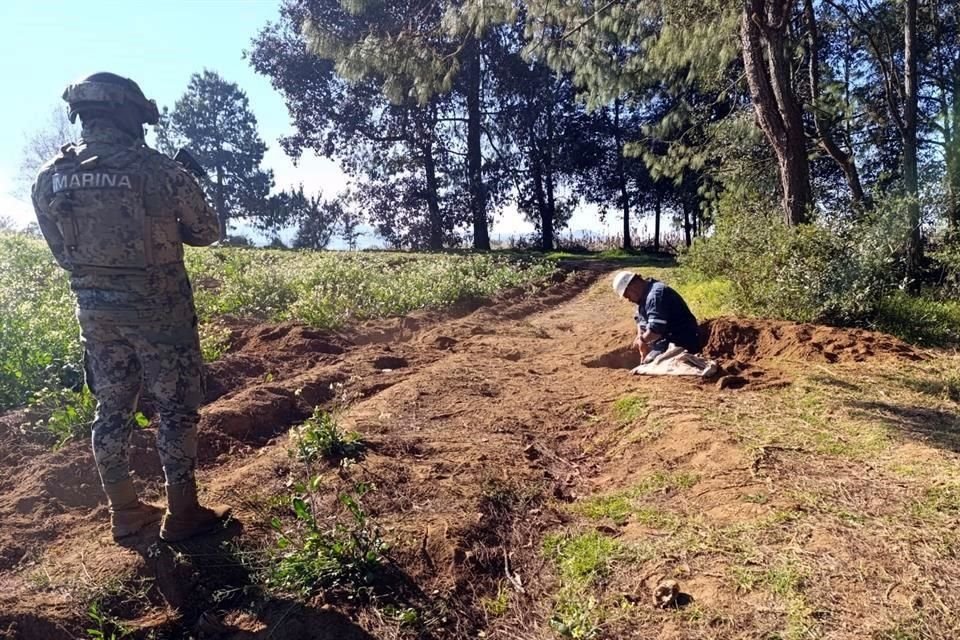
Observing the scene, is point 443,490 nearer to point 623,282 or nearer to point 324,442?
point 324,442

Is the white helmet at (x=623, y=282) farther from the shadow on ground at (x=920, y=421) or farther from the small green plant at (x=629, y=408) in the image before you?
the shadow on ground at (x=920, y=421)

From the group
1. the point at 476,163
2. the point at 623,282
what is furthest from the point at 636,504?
the point at 476,163

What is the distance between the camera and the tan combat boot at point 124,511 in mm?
2834

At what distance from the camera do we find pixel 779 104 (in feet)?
22.6

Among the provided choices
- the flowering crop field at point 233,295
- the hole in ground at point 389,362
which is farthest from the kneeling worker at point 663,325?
the flowering crop field at point 233,295

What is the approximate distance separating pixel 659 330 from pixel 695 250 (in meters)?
5.37

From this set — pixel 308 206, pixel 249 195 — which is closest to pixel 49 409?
pixel 308 206

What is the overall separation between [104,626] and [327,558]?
0.85m

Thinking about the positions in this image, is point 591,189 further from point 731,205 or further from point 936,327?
point 936,327

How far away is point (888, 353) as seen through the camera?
527 centimetres

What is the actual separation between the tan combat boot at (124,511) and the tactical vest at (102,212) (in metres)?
0.98

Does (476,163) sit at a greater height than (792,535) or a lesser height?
greater

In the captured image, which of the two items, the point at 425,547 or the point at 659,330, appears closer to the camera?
the point at 425,547

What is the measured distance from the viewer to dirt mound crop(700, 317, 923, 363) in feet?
17.4
